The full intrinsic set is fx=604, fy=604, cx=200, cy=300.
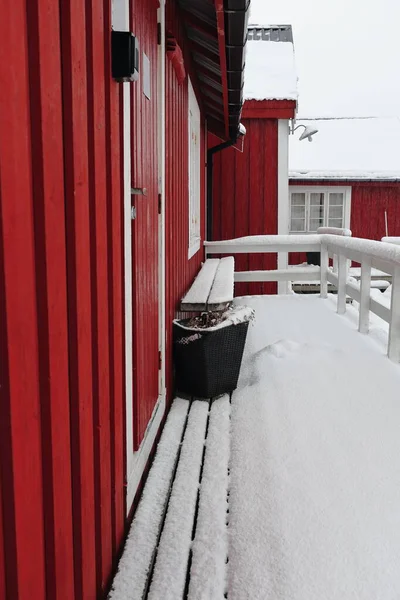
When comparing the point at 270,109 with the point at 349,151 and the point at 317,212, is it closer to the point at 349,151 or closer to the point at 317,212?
the point at 317,212

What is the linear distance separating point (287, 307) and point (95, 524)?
4906mm

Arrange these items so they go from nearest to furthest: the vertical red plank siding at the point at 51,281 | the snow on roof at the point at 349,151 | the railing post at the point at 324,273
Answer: the vertical red plank siding at the point at 51,281
the railing post at the point at 324,273
the snow on roof at the point at 349,151

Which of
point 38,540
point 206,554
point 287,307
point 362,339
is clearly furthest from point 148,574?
point 287,307

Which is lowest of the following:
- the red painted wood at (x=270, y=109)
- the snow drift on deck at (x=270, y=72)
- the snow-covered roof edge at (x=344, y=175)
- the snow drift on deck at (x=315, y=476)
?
the snow drift on deck at (x=315, y=476)

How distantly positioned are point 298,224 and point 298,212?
273mm

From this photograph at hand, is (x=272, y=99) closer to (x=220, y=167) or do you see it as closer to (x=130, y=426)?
(x=220, y=167)

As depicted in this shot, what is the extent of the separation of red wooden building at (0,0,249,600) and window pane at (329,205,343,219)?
11.5 m

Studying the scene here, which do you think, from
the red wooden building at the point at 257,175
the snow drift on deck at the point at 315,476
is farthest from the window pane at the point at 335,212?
the snow drift on deck at the point at 315,476

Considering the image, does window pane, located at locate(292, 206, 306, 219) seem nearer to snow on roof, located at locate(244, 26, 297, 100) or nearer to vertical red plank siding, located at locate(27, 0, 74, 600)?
snow on roof, located at locate(244, 26, 297, 100)

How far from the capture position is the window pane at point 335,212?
1394cm

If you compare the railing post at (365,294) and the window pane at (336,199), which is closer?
the railing post at (365,294)

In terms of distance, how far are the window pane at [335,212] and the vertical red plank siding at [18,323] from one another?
1338 centimetres

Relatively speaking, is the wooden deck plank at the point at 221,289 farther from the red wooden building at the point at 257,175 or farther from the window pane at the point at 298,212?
the window pane at the point at 298,212

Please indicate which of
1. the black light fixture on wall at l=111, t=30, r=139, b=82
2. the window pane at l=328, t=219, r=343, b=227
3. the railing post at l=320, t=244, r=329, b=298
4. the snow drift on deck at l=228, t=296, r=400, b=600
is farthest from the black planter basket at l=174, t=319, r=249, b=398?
the window pane at l=328, t=219, r=343, b=227
